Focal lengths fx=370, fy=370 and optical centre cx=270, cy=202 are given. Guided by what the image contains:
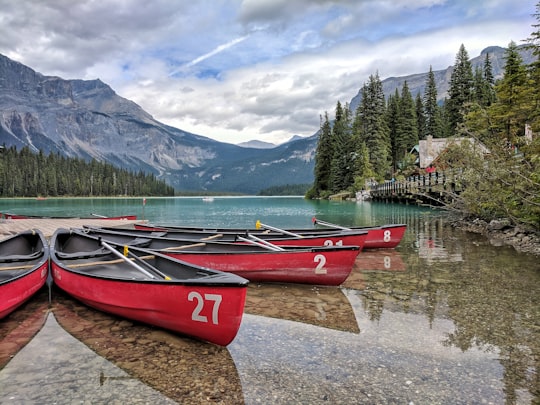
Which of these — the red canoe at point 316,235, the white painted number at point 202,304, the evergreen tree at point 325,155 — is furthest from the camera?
the evergreen tree at point 325,155

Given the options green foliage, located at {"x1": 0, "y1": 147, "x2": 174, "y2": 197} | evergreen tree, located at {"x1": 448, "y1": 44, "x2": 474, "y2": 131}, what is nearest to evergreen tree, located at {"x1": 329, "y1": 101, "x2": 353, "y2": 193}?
evergreen tree, located at {"x1": 448, "y1": 44, "x2": 474, "y2": 131}

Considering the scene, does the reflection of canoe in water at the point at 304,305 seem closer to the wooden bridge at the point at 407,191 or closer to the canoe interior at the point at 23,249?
the canoe interior at the point at 23,249

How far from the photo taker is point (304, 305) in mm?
7977

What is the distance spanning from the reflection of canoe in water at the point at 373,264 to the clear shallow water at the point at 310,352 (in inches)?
36.3

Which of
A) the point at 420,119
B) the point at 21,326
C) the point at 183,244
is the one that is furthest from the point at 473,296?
the point at 420,119

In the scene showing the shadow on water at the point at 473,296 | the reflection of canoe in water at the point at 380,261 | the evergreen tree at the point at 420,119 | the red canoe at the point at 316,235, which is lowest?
the reflection of canoe in water at the point at 380,261

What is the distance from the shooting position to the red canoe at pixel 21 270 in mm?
6828

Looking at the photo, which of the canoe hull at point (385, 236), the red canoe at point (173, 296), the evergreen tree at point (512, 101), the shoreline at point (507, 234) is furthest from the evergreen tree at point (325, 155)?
the red canoe at point (173, 296)

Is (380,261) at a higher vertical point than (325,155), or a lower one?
lower

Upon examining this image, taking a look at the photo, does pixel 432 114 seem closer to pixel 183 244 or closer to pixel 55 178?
pixel 183 244

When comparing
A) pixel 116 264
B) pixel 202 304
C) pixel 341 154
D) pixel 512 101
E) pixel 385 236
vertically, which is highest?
pixel 512 101

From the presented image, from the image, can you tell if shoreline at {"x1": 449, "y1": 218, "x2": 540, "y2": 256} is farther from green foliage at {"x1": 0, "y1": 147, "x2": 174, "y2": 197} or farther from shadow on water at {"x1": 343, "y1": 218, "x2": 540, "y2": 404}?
green foliage at {"x1": 0, "y1": 147, "x2": 174, "y2": 197}

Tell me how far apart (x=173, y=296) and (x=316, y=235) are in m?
7.47

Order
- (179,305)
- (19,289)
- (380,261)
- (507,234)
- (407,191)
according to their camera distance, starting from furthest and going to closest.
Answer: (407,191)
(507,234)
(380,261)
(19,289)
(179,305)
